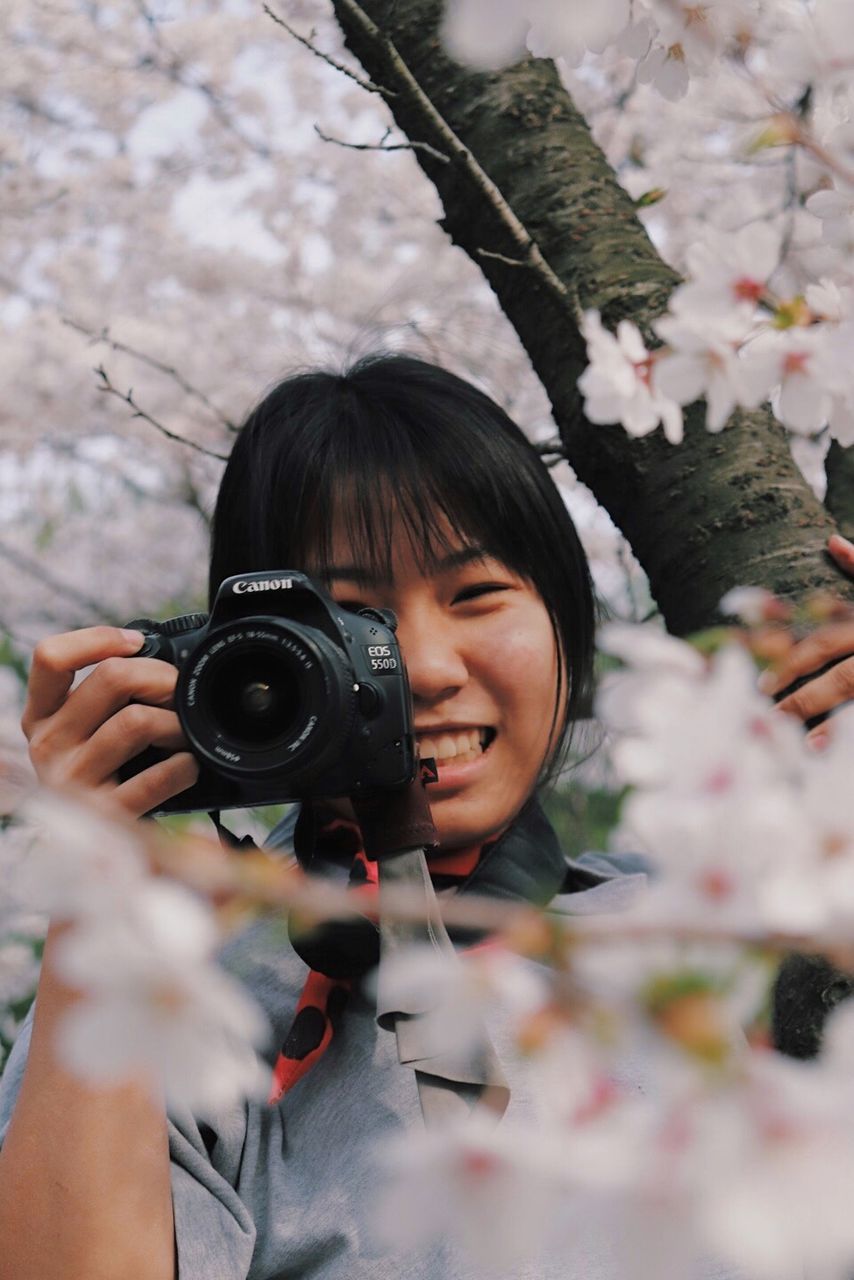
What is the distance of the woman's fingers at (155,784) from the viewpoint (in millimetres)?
707

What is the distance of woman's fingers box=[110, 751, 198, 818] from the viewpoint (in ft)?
2.32

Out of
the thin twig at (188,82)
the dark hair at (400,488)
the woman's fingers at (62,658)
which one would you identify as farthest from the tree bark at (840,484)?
the thin twig at (188,82)

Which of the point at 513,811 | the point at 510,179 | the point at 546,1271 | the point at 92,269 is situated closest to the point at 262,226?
the point at 92,269

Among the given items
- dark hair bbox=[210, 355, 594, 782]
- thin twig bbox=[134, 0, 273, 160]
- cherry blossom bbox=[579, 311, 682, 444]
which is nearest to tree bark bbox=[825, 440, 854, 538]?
dark hair bbox=[210, 355, 594, 782]

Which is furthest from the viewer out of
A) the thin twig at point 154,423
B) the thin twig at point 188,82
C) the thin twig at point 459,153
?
the thin twig at point 188,82

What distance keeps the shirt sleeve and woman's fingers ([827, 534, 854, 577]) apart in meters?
0.59

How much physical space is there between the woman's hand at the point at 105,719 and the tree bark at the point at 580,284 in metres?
0.39

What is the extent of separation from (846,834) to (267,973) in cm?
74

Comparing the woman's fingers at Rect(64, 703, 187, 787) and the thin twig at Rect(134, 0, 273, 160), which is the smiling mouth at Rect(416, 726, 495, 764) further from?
the thin twig at Rect(134, 0, 273, 160)

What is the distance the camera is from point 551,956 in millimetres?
263

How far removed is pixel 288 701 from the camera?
0.69 metres

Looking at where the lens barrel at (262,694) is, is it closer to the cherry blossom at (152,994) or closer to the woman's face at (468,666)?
the woman's face at (468,666)

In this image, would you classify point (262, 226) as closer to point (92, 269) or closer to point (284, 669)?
point (92, 269)

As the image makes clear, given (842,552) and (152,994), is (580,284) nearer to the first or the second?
(842,552)
